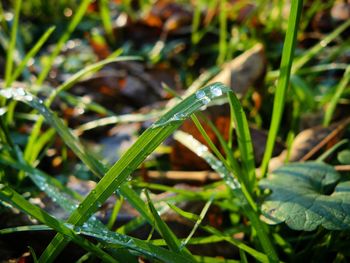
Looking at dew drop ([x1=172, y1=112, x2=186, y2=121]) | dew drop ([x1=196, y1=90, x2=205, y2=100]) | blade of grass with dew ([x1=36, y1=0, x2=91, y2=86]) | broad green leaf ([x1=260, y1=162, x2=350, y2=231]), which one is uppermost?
blade of grass with dew ([x1=36, y1=0, x2=91, y2=86])

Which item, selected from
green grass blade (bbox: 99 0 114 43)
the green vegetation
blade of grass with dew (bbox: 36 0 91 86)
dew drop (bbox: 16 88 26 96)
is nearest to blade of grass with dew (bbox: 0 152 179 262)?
the green vegetation

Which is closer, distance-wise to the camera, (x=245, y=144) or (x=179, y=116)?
(x=179, y=116)

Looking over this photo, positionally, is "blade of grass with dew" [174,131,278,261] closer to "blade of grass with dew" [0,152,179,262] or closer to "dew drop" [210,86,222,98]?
"dew drop" [210,86,222,98]

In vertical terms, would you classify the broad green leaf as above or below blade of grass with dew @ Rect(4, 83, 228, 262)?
below

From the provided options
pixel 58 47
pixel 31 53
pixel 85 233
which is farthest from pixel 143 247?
pixel 58 47

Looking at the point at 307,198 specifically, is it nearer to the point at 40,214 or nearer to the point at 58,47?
the point at 40,214

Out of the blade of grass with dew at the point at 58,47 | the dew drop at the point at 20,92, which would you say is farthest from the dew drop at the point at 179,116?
the blade of grass with dew at the point at 58,47

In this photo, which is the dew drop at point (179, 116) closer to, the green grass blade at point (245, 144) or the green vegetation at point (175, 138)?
the green vegetation at point (175, 138)

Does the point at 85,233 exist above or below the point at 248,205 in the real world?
above
